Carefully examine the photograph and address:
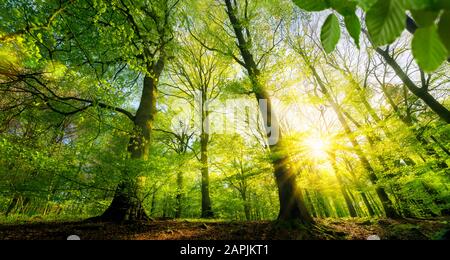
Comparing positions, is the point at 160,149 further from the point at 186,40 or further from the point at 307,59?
the point at 307,59

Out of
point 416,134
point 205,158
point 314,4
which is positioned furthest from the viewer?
point 205,158

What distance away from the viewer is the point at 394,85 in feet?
41.5

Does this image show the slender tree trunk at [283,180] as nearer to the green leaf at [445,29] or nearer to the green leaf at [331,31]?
the green leaf at [331,31]

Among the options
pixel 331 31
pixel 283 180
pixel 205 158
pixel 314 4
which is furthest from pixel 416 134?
pixel 205 158

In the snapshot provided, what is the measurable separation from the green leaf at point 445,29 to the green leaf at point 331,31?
0.22 metres

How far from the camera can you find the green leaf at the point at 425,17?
51 cm

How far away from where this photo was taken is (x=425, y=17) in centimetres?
52

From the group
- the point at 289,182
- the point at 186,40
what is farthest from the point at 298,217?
the point at 186,40

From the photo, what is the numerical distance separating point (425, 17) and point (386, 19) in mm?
116

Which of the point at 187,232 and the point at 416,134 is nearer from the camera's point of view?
the point at 416,134

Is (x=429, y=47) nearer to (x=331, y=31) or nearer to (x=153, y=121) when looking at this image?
(x=331, y=31)

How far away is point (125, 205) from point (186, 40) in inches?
455

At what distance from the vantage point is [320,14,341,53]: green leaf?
0.68 m

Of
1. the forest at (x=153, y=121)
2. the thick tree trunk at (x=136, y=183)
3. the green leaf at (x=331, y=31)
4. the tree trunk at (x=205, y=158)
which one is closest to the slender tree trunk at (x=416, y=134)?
the forest at (x=153, y=121)
